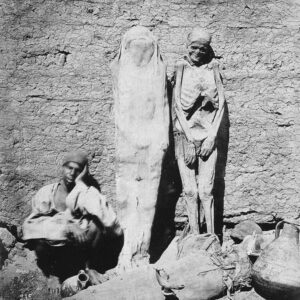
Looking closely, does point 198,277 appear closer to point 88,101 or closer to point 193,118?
point 193,118

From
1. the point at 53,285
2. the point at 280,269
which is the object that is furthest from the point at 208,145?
the point at 53,285

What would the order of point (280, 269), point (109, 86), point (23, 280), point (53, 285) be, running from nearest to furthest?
point (280, 269), point (23, 280), point (53, 285), point (109, 86)

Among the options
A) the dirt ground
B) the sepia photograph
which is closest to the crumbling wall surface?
the sepia photograph

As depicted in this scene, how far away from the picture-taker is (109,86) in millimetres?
6840

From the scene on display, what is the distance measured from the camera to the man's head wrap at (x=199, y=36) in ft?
21.0

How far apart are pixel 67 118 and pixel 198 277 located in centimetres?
181

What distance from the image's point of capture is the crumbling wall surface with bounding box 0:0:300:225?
6754mm

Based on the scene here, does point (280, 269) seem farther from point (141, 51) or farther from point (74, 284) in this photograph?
point (141, 51)

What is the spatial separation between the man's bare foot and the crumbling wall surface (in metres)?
0.63

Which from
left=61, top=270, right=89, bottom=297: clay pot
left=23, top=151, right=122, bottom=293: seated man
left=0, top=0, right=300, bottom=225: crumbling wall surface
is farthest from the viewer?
left=0, top=0, right=300, bottom=225: crumbling wall surface

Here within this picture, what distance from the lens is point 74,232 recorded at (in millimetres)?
6051

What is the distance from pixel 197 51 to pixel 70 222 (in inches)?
65.3

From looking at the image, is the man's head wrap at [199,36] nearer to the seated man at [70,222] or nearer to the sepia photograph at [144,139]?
the sepia photograph at [144,139]

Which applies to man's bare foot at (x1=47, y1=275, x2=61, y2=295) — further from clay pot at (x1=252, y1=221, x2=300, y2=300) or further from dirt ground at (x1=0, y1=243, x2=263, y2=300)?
clay pot at (x1=252, y1=221, x2=300, y2=300)
